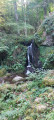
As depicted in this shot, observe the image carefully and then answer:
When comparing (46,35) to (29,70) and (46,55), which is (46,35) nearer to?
(46,55)

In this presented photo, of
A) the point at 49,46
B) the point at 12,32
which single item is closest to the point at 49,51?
the point at 49,46

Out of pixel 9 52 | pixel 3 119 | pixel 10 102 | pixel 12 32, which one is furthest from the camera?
pixel 12 32

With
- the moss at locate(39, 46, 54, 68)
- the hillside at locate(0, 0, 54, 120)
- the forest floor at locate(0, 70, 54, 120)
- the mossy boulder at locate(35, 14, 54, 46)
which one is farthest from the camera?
the mossy boulder at locate(35, 14, 54, 46)

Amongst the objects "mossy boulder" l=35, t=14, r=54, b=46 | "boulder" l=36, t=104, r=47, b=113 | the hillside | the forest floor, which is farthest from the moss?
"boulder" l=36, t=104, r=47, b=113

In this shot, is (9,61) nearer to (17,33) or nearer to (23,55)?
(23,55)

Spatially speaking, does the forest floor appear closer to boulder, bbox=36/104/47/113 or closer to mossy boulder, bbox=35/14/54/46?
boulder, bbox=36/104/47/113

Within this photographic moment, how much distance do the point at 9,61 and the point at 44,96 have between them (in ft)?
26.5

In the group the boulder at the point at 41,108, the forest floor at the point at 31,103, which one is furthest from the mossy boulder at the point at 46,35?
the boulder at the point at 41,108

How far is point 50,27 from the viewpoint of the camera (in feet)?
36.2

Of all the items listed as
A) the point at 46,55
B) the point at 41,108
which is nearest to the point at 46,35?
the point at 46,55

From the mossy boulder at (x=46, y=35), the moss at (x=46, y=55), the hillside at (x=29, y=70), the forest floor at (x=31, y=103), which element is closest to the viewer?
the forest floor at (x=31, y=103)

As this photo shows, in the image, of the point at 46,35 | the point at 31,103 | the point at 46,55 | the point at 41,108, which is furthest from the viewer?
the point at 46,35

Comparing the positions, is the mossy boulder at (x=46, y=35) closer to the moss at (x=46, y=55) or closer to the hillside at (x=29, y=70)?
the hillside at (x=29, y=70)

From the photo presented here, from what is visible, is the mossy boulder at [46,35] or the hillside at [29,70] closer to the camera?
the hillside at [29,70]
